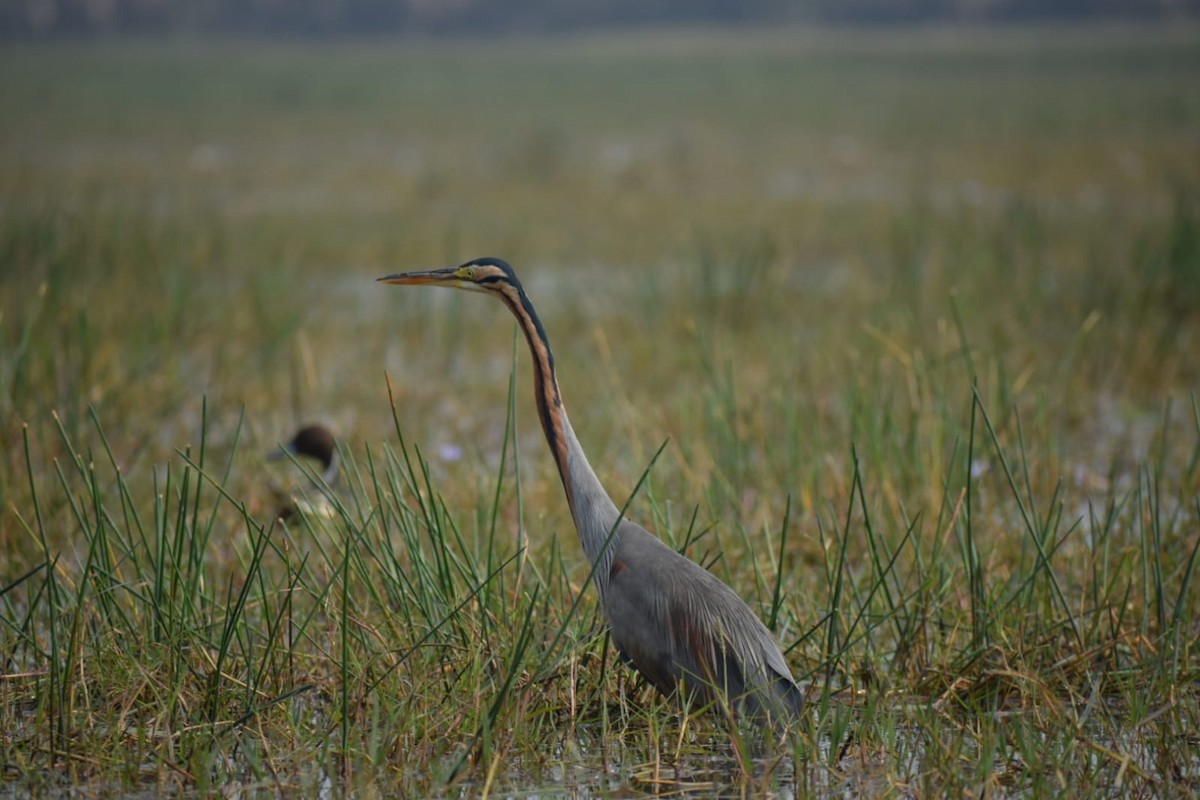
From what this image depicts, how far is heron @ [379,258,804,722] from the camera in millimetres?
2453

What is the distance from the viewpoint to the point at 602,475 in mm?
4023

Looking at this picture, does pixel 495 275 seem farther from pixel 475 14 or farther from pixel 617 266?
pixel 475 14

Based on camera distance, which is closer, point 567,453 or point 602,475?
point 567,453

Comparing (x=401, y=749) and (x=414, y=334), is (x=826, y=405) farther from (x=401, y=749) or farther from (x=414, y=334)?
(x=401, y=749)

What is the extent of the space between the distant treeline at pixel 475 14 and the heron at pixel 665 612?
1179 inches

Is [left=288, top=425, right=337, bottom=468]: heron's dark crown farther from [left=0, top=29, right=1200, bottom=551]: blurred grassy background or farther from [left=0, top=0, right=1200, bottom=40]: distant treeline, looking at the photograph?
[left=0, top=0, right=1200, bottom=40]: distant treeline

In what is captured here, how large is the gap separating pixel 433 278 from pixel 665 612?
0.77 metres

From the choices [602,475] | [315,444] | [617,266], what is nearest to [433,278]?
[602,475]

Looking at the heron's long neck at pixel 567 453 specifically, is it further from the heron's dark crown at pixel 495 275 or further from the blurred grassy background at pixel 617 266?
the blurred grassy background at pixel 617 266

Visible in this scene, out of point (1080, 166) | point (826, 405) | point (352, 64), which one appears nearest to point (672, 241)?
point (826, 405)

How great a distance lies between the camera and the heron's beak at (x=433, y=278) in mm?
2533

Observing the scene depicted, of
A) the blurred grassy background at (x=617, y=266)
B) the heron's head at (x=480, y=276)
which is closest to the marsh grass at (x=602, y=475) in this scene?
the blurred grassy background at (x=617, y=266)

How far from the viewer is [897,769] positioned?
2381 millimetres

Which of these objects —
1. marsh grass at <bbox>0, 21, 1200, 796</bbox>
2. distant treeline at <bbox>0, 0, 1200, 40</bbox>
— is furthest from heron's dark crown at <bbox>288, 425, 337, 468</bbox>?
distant treeline at <bbox>0, 0, 1200, 40</bbox>
